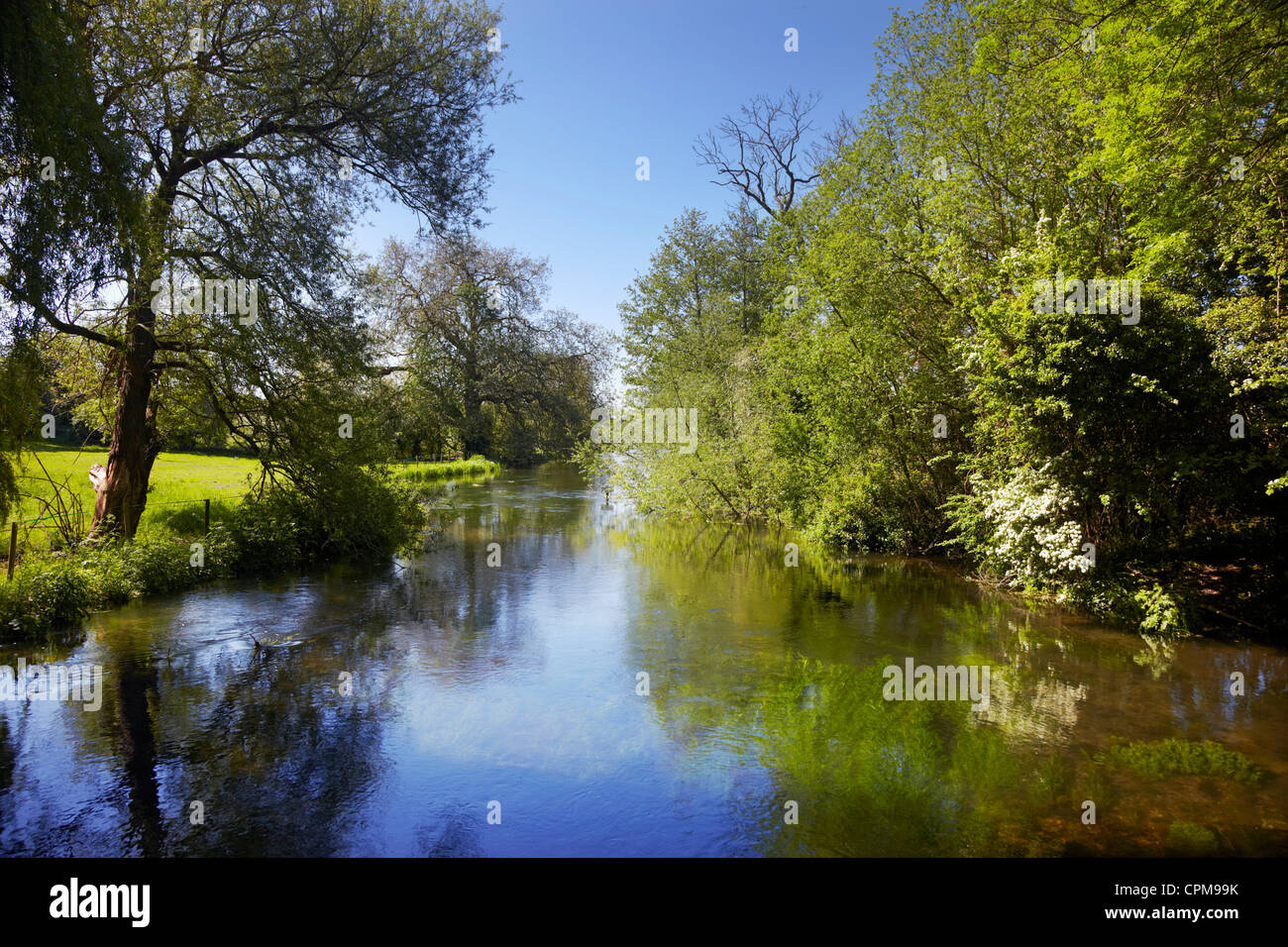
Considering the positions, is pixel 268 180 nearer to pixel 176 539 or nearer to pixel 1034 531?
pixel 176 539

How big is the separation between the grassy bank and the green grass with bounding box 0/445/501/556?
0.13 ft

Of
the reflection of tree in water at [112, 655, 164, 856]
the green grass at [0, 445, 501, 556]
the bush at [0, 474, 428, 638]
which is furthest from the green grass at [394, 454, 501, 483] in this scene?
the reflection of tree in water at [112, 655, 164, 856]

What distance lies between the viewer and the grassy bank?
463 inches

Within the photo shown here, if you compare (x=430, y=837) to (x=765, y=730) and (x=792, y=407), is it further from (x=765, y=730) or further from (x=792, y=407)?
(x=792, y=407)

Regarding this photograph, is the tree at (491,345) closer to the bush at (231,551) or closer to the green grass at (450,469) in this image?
the green grass at (450,469)

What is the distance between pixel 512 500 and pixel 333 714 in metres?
25.4

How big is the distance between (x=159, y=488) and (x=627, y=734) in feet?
59.2

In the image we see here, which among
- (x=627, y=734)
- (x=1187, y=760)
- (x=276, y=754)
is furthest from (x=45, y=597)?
(x=1187, y=760)

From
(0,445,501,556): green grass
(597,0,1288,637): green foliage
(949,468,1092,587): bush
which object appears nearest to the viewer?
(597,0,1288,637): green foliage

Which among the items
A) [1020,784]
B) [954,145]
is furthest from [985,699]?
[954,145]

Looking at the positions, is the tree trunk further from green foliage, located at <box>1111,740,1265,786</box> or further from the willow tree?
green foliage, located at <box>1111,740,1265,786</box>
